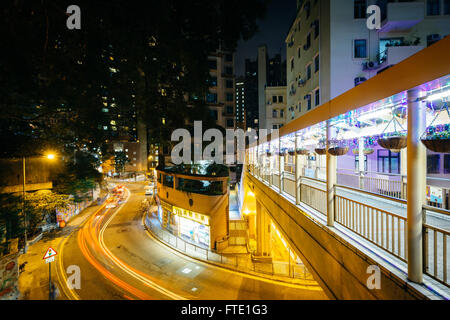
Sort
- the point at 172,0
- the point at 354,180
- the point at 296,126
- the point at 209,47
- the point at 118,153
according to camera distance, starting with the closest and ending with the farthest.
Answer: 1. the point at 172,0
2. the point at 209,47
3. the point at 296,126
4. the point at 354,180
5. the point at 118,153

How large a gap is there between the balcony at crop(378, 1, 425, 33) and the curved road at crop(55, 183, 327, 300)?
682 inches

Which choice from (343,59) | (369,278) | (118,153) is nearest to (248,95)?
(118,153)

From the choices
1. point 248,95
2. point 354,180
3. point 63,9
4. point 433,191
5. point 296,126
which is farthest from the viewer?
point 248,95

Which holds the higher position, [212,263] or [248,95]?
[248,95]

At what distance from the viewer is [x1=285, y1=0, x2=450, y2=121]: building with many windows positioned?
1170 cm

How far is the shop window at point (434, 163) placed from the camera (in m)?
9.55

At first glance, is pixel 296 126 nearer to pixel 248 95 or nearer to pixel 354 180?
pixel 354 180

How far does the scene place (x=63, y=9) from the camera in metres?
3.39

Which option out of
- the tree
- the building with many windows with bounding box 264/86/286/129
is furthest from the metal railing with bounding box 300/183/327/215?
the building with many windows with bounding box 264/86/286/129

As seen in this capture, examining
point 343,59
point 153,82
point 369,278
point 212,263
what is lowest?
point 212,263

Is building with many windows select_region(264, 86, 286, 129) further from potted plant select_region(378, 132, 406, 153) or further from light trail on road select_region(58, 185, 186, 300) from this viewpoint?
potted plant select_region(378, 132, 406, 153)

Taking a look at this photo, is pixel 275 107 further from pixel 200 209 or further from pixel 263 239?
pixel 263 239

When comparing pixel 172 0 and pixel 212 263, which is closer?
pixel 172 0

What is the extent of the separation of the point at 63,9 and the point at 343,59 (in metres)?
15.7
